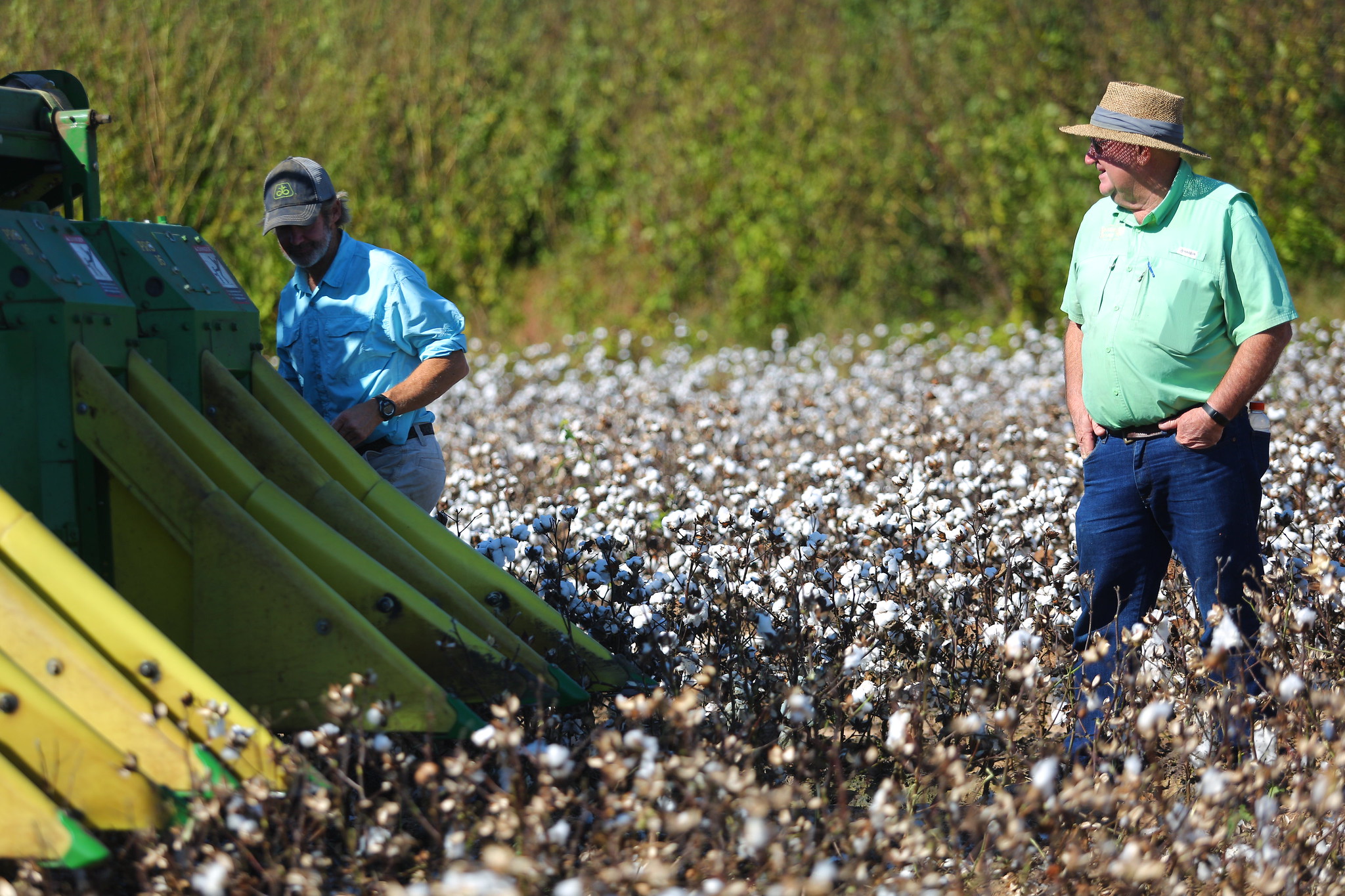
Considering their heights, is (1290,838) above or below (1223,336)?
below

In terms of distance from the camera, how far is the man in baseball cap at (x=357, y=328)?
4.25m

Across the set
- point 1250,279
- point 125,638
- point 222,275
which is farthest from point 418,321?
point 1250,279

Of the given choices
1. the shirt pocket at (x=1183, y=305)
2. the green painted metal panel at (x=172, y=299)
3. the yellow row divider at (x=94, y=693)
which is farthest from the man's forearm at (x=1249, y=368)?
the green painted metal panel at (x=172, y=299)

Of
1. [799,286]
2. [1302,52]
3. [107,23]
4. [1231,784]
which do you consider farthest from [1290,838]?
[107,23]

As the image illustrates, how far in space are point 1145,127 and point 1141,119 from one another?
38mm

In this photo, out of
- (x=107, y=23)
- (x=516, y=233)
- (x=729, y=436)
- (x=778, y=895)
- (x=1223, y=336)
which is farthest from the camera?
(x=516, y=233)

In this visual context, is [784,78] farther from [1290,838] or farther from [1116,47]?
[1290,838]

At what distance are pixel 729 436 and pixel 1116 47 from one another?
24.3ft

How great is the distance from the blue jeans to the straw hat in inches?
33.2

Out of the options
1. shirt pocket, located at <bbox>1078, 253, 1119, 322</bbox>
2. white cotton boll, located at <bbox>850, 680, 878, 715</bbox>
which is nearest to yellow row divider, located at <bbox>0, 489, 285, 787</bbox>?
white cotton boll, located at <bbox>850, 680, 878, 715</bbox>

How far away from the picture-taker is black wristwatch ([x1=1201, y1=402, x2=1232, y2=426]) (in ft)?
11.3

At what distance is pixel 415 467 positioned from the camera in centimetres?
456

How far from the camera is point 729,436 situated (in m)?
7.88

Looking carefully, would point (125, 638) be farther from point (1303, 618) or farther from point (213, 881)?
point (1303, 618)
